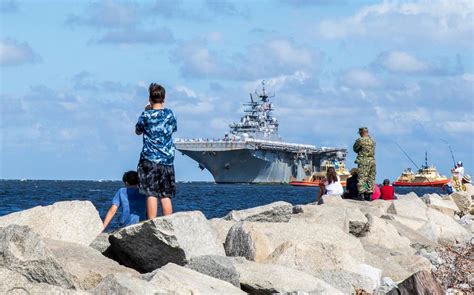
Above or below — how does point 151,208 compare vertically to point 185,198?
below

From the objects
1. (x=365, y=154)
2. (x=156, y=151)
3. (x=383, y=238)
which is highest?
(x=365, y=154)

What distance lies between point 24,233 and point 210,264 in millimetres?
1421

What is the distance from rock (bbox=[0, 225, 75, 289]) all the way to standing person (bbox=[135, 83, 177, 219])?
225 centimetres

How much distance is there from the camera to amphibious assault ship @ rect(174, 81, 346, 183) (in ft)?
297

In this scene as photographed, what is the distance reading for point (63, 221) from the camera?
7859 mm

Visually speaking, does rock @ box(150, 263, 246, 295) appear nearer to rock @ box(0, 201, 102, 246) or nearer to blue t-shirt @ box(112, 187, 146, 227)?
rock @ box(0, 201, 102, 246)

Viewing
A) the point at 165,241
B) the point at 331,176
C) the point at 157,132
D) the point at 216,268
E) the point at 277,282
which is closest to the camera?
the point at 216,268

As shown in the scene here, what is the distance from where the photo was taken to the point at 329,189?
1501 cm

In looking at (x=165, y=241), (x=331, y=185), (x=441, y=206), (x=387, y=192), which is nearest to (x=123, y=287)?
(x=165, y=241)

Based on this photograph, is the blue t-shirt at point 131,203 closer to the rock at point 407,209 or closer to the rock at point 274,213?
the rock at point 274,213

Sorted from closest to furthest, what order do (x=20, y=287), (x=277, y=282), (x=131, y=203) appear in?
(x=20, y=287), (x=277, y=282), (x=131, y=203)

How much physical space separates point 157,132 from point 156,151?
0.56 feet

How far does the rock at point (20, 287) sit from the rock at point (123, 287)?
1.30 feet

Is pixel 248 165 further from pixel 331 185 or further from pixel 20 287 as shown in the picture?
pixel 20 287
